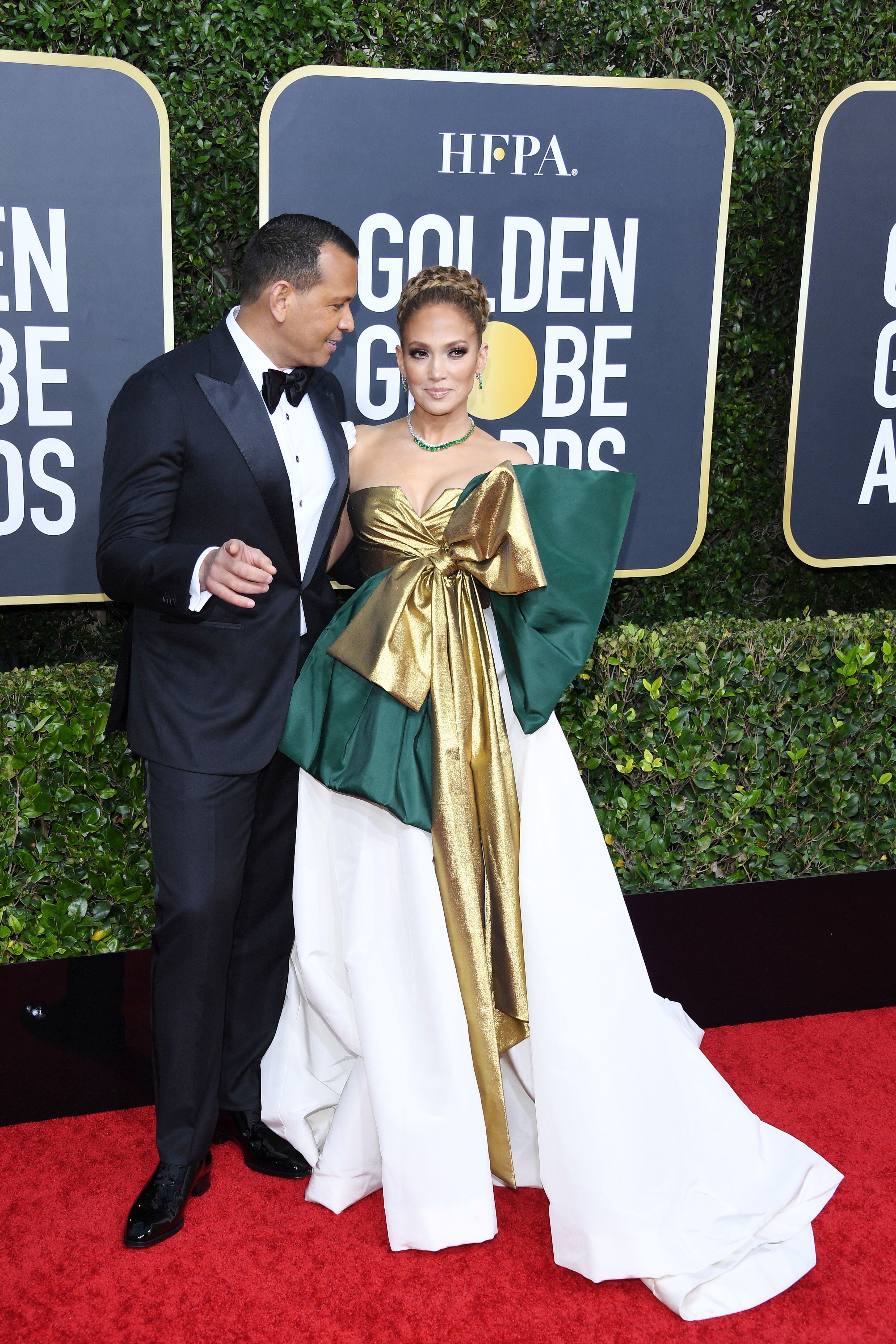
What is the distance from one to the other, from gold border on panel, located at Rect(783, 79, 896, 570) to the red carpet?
1618 mm

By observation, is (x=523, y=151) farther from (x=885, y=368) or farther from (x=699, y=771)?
(x=699, y=771)

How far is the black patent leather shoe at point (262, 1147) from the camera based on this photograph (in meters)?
2.46

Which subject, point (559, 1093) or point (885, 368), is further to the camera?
point (885, 368)

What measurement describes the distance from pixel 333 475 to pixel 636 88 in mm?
1467

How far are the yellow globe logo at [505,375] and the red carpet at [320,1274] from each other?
1.95 metres

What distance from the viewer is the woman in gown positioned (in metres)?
2.17

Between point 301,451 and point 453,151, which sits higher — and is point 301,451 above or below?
Answer: below

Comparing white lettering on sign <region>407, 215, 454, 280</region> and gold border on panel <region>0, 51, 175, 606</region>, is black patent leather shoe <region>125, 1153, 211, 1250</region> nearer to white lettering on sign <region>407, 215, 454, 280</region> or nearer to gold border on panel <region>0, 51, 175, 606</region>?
gold border on panel <region>0, 51, 175, 606</region>

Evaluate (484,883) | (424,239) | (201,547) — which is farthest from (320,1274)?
(424,239)

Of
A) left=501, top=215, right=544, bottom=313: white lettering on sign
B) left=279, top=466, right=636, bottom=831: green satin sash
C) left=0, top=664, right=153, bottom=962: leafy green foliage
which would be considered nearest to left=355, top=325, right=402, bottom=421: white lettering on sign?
left=501, top=215, right=544, bottom=313: white lettering on sign

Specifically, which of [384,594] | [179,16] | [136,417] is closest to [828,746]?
[384,594]

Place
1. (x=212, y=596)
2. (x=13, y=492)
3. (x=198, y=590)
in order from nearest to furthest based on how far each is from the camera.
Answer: (x=198, y=590), (x=212, y=596), (x=13, y=492)

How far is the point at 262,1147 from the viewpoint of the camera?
2504 millimetres

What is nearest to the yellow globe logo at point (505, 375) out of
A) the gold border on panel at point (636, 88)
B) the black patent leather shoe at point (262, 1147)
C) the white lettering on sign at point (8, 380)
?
the gold border on panel at point (636, 88)
